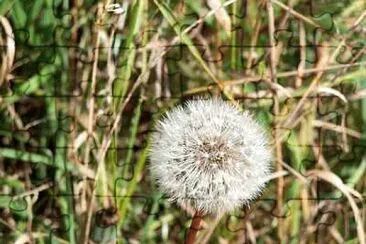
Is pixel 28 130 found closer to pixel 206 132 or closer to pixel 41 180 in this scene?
pixel 41 180

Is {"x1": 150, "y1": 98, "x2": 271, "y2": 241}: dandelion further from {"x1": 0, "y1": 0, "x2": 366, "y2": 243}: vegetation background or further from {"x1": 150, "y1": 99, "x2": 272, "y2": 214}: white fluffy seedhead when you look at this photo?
{"x1": 0, "y1": 0, "x2": 366, "y2": 243}: vegetation background

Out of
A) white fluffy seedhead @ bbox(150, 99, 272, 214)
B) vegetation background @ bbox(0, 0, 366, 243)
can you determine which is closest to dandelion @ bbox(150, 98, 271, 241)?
white fluffy seedhead @ bbox(150, 99, 272, 214)

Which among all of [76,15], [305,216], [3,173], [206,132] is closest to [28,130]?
[3,173]

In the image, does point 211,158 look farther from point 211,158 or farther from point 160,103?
point 160,103

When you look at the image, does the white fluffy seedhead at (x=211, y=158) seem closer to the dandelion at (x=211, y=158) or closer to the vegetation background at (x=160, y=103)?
the dandelion at (x=211, y=158)

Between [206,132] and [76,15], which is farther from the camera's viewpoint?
[76,15]

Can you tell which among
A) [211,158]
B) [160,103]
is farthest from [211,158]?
[160,103]

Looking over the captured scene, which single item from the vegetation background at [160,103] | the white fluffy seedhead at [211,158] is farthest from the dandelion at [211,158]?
the vegetation background at [160,103]

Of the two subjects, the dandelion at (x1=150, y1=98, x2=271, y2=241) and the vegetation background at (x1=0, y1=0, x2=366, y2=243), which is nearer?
the dandelion at (x1=150, y1=98, x2=271, y2=241)
